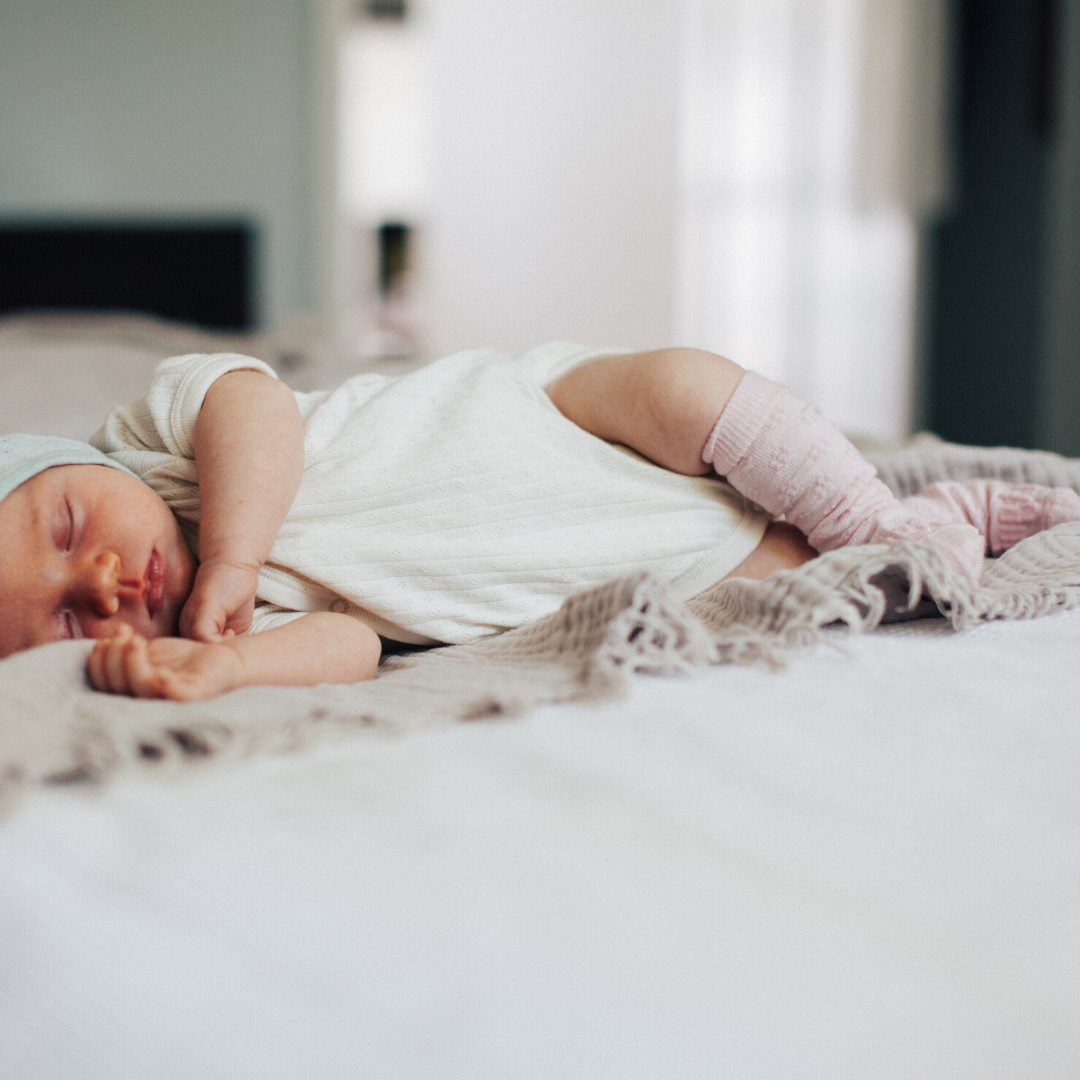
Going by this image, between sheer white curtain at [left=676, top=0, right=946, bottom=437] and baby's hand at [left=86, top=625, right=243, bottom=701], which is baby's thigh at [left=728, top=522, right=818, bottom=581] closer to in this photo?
baby's hand at [left=86, top=625, right=243, bottom=701]

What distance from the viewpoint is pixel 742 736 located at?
0.46 m

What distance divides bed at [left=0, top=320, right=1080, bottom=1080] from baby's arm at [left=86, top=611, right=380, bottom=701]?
9cm

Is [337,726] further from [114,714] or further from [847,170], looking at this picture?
[847,170]

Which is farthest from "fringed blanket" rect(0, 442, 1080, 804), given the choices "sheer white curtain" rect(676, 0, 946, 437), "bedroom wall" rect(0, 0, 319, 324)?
"sheer white curtain" rect(676, 0, 946, 437)

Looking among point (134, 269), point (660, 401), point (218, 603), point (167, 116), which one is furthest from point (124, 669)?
point (167, 116)

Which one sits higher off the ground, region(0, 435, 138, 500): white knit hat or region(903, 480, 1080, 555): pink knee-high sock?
region(0, 435, 138, 500): white knit hat

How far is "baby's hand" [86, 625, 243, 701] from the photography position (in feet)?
1.75

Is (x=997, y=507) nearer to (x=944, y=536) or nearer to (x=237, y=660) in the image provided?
(x=944, y=536)

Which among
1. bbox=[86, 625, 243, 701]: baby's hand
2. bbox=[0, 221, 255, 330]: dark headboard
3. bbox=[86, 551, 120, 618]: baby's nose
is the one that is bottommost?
bbox=[86, 625, 243, 701]: baby's hand

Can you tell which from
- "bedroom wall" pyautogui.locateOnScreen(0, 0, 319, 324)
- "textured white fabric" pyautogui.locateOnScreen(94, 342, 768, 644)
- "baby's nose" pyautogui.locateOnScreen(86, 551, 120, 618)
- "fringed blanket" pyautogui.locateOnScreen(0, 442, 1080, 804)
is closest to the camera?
"fringed blanket" pyautogui.locateOnScreen(0, 442, 1080, 804)

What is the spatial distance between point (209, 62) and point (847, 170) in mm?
2190

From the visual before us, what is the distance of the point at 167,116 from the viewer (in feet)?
10.1

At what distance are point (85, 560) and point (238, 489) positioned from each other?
0.38 feet

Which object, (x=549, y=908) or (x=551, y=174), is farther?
(x=551, y=174)
